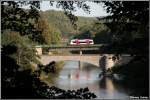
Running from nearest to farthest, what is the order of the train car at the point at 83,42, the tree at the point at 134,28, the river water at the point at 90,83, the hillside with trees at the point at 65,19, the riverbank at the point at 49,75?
the tree at the point at 134,28 → the riverbank at the point at 49,75 → the hillside with trees at the point at 65,19 → the train car at the point at 83,42 → the river water at the point at 90,83

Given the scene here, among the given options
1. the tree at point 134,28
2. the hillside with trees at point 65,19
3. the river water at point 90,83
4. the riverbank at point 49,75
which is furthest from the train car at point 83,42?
the tree at point 134,28

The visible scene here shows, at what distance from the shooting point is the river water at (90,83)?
1327 centimetres

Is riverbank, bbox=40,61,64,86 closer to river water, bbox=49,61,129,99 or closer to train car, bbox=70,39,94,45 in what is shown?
train car, bbox=70,39,94,45

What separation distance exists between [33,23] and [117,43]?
0.75 metres

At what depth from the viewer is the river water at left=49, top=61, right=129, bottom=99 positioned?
13273 millimetres

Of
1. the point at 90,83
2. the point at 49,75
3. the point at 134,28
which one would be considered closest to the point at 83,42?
the point at 49,75

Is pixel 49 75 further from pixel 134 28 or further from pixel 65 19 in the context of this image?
pixel 134 28

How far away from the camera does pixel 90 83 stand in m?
16.4

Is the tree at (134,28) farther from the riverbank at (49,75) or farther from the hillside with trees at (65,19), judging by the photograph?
the riverbank at (49,75)

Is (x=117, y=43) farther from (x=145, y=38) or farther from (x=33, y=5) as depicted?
(x=33, y=5)

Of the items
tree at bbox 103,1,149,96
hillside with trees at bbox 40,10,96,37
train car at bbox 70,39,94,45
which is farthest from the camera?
train car at bbox 70,39,94,45

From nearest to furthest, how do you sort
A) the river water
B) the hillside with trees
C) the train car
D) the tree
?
the tree → the hillside with trees → the train car → the river water

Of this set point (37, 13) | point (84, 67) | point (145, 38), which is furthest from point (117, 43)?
point (84, 67)

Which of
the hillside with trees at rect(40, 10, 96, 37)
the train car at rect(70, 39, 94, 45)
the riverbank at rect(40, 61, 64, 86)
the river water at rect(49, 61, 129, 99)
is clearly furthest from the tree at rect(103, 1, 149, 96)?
the river water at rect(49, 61, 129, 99)
